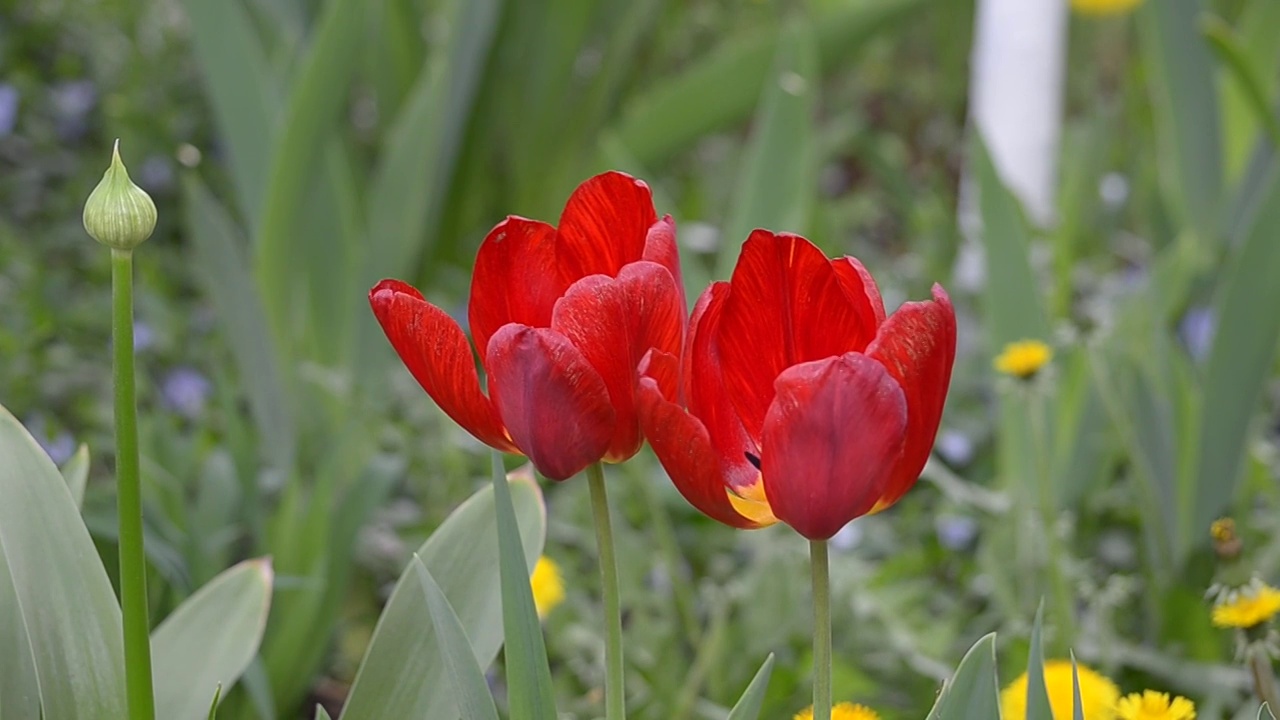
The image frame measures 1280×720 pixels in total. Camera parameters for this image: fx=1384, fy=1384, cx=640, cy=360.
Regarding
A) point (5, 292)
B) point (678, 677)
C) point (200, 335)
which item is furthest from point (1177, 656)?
point (5, 292)

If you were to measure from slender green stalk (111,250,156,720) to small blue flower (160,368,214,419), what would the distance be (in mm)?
1111

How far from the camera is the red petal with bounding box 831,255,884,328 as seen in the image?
54 cm

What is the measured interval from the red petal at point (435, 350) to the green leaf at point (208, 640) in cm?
30

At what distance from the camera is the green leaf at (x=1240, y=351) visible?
117cm

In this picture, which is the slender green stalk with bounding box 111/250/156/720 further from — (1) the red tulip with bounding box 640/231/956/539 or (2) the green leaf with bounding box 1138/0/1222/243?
(2) the green leaf with bounding box 1138/0/1222/243

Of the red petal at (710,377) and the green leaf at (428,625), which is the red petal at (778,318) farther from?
the green leaf at (428,625)

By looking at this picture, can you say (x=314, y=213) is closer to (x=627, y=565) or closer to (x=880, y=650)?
(x=627, y=565)

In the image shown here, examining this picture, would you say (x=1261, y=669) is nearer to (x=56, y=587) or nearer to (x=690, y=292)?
(x=56, y=587)

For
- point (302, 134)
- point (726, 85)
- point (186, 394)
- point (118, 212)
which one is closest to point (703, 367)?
point (118, 212)

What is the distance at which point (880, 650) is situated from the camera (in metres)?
1.28

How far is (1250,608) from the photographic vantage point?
75cm

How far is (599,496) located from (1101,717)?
1.22ft

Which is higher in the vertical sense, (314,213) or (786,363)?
(786,363)

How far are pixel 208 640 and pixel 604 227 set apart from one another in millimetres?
372
